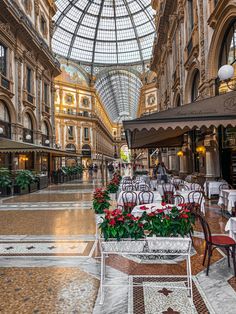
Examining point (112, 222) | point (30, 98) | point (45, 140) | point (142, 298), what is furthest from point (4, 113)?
point (142, 298)

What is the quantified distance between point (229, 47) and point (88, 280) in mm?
10405

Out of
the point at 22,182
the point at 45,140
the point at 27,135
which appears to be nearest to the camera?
the point at 22,182

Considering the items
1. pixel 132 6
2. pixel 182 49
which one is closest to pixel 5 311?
pixel 182 49

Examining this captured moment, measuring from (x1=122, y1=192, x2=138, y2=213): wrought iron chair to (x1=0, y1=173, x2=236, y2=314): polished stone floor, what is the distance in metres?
1.65

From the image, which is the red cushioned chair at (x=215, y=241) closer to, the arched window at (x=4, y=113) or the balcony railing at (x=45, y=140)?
the arched window at (x=4, y=113)

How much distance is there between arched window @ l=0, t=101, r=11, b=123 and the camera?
1831 centimetres

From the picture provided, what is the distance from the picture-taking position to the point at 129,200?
8234 mm

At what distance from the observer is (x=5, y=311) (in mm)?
3125

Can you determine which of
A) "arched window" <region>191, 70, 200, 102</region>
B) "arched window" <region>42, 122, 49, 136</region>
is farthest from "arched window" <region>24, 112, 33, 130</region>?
"arched window" <region>191, 70, 200, 102</region>

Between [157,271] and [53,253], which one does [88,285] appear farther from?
[53,253]

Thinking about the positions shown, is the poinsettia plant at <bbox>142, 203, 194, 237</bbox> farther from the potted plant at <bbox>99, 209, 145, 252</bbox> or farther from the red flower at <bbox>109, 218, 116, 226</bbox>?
the red flower at <bbox>109, 218, 116, 226</bbox>

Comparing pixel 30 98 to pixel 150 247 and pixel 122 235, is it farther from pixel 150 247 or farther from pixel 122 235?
pixel 150 247

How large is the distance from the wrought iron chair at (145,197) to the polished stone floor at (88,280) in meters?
2.04

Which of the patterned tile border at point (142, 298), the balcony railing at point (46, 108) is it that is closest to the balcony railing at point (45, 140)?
the balcony railing at point (46, 108)
